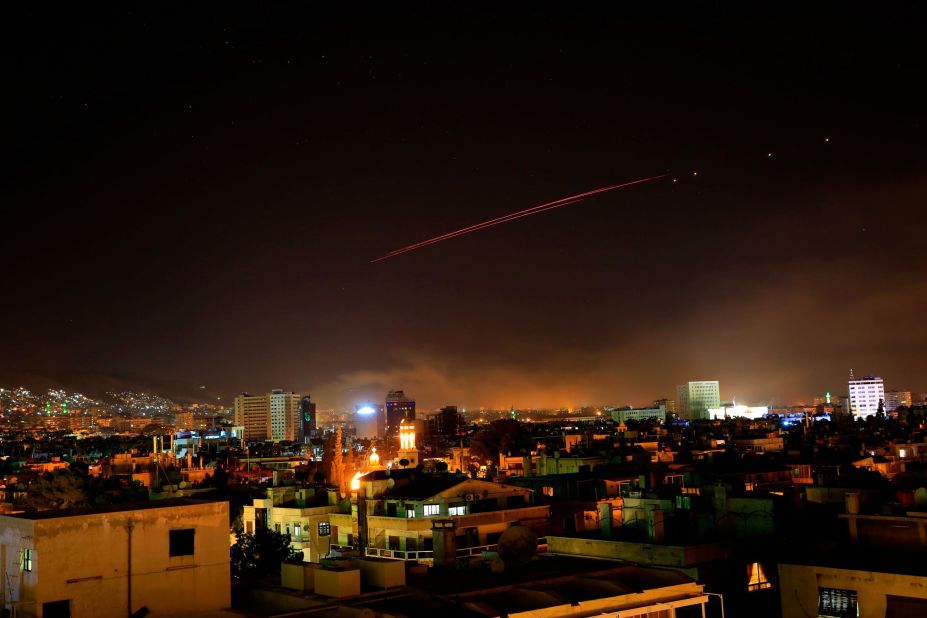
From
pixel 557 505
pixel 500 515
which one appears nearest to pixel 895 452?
pixel 557 505

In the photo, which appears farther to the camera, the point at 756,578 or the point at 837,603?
the point at 756,578

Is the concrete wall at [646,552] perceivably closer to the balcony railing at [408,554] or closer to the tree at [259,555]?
the balcony railing at [408,554]

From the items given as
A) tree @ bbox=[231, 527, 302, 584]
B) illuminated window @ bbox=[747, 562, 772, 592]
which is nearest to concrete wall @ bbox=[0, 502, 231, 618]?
illuminated window @ bbox=[747, 562, 772, 592]

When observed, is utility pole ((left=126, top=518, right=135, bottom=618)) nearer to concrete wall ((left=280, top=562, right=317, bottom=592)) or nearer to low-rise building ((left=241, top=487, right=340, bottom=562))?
concrete wall ((left=280, top=562, right=317, bottom=592))

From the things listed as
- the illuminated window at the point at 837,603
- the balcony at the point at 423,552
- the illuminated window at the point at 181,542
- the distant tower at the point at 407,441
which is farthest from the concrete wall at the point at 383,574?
the distant tower at the point at 407,441

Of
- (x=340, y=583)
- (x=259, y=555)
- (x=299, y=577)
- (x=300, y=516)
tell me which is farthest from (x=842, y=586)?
(x=300, y=516)

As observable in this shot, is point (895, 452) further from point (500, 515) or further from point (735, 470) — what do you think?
point (500, 515)

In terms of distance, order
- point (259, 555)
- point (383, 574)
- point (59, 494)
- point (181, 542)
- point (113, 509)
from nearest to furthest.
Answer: point (383, 574), point (113, 509), point (181, 542), point (259, 555), point (59, 494)

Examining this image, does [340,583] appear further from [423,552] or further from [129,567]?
[423,552]
